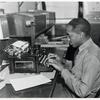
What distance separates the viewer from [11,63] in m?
1.87

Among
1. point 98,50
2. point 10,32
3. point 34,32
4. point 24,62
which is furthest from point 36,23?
point 98,50

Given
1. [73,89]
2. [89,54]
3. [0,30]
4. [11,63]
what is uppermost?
[0,30]

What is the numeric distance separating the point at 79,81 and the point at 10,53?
727 mm

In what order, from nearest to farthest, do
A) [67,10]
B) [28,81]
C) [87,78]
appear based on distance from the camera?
[87,78] < [28,81] < [67,10]

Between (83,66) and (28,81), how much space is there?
48 centimetres

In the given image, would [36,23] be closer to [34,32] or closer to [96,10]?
[34,32]

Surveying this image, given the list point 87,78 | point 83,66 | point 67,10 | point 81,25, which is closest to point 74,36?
point 81,25

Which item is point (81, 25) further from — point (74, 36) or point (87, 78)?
point (87, 78)

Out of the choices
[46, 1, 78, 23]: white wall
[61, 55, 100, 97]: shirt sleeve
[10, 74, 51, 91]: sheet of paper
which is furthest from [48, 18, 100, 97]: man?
[46, 1, 78, 23]: white wall

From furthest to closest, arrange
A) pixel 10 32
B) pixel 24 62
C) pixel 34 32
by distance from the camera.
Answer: pixel 10 32
pixel 34 32
pixel 24 62

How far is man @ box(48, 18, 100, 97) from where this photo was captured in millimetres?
1494

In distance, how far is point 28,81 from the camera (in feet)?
5.47

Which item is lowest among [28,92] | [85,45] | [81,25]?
[28,92]

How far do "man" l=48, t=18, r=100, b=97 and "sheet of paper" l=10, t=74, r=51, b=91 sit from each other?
0.17 meters
